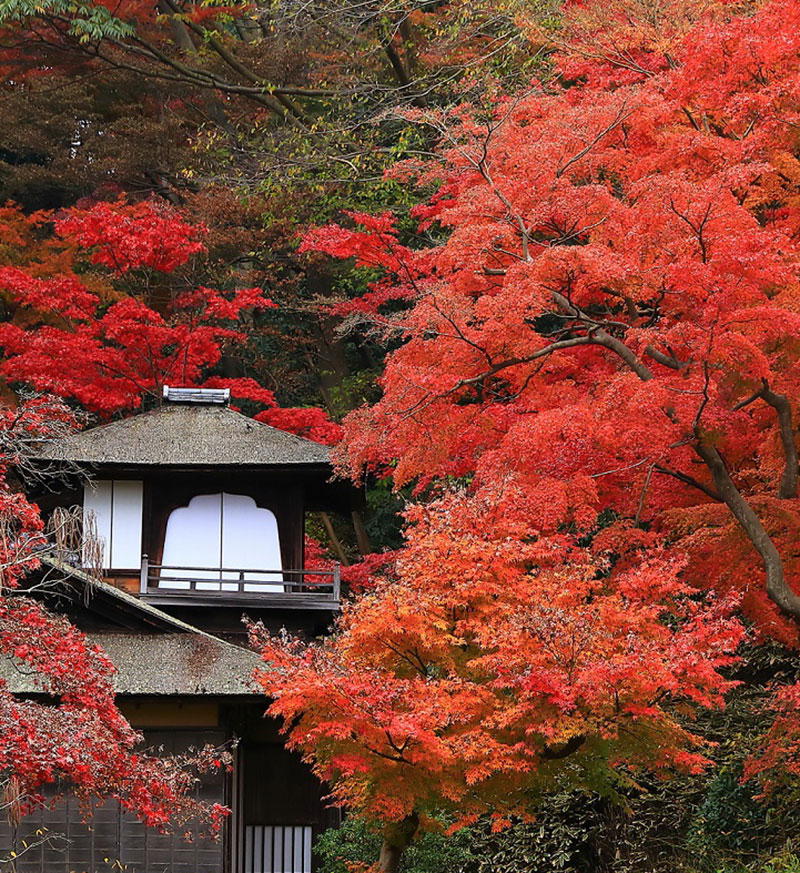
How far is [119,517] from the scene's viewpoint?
2064 centimetres

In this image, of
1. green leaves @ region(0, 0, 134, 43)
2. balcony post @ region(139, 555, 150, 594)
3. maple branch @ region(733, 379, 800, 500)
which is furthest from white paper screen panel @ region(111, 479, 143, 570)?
green leaves @ region(0, 0, 134, 43)

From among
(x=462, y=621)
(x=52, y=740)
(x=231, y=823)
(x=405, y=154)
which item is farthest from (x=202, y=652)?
(x=405, y=154)

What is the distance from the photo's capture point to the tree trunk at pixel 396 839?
14.0 m

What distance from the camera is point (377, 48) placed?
2481 centimetres

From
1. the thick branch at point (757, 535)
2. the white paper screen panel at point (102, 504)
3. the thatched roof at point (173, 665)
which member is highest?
the white paper screen panel at point (102, 504)

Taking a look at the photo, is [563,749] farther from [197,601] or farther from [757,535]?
[197,601]

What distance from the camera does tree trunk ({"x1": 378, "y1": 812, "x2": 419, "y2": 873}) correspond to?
1404 cm

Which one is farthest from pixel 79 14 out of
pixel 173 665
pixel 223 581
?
pixel 173 665

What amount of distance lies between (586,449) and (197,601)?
7.44 meters

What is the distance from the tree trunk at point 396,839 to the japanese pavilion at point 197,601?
2.72m

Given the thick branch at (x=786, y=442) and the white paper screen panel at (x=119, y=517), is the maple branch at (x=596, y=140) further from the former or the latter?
the white paper screen panel at (x=119, y=517)

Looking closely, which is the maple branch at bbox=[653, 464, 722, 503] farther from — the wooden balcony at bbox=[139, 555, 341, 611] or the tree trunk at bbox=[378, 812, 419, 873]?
the wooden balcony at bbox=[139, 555, 341, 611]

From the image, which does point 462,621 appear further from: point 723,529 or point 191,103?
point 191,103

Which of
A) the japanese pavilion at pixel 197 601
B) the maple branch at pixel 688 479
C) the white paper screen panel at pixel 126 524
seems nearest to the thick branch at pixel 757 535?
the maple branch at pixel 688 479
